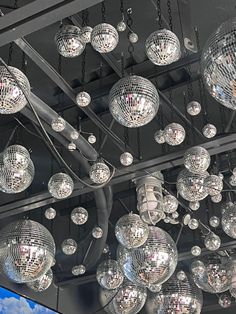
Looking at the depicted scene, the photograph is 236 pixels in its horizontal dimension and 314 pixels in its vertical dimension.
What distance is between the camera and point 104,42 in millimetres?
2451

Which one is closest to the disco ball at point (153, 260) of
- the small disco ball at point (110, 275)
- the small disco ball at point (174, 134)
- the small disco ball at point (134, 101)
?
the small disco ball at point (174, 134)

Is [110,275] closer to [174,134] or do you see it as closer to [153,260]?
[153,260]

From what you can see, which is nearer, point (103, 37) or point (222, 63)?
point (222, 63)

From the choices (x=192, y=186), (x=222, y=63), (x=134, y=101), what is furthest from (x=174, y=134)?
(x=222, y=63)

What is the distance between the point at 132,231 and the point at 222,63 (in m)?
1.67

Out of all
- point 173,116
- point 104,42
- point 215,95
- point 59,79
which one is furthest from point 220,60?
point 173,116

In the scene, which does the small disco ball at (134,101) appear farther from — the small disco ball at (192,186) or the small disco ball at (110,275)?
the small disco ball at (110,275)

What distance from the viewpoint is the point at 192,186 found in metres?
3.32

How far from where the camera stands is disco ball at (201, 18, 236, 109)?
1.88 metres

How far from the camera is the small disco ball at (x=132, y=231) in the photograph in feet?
11.0

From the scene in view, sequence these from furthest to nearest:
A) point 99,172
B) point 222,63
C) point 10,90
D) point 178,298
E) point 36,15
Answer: point 178,298
point 99,172
point 10,90
point 36,15
point 222,63

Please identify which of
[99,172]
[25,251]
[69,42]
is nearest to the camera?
[69,42]

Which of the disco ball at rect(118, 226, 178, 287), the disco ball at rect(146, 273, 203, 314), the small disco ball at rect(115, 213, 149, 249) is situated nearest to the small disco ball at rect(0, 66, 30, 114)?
the small disco ball at rect(115, 213, 149, 249)

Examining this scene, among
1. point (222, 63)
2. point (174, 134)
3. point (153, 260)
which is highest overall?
point (174, 134)
